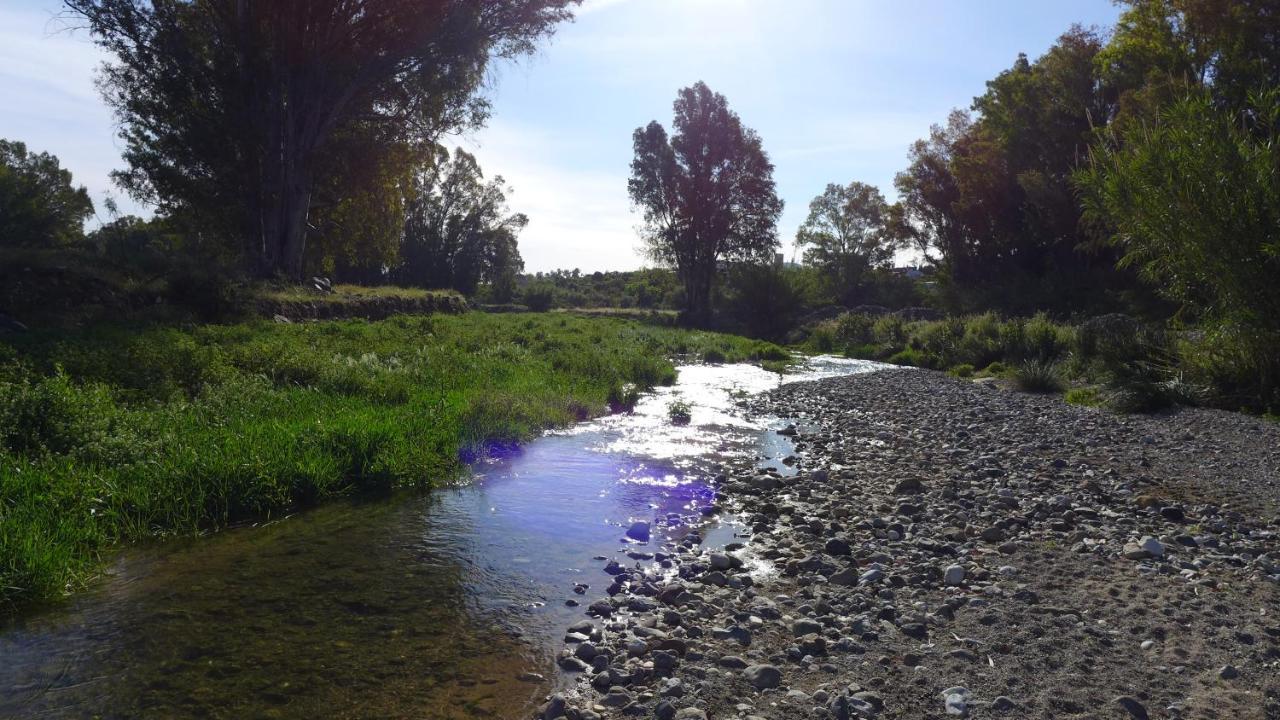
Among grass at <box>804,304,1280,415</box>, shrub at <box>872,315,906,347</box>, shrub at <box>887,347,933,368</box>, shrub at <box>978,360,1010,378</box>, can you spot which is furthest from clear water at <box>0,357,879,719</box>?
shrub at <box>872,315,906,347</box>

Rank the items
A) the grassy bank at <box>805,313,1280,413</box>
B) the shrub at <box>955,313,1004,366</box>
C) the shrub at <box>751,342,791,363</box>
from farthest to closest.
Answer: the shrub at <box>751,342,791,363</box> < the shrub at <box>955,313,1004,366</box> < the grassy bank at <box>805,313,1280,413</box>

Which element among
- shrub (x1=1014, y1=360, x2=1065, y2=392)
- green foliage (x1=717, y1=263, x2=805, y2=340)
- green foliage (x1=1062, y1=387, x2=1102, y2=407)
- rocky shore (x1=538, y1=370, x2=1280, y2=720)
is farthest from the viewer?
green foliage (x1=717, y1=263, x2=805, y2=340)

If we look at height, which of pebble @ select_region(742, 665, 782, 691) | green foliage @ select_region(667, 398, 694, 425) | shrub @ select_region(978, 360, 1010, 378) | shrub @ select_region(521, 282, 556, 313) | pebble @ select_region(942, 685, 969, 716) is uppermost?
shrub @ select_region(521, 282, 556, 313)

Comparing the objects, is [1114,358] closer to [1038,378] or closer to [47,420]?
[1038,378]

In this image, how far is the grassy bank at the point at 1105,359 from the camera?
12391mm

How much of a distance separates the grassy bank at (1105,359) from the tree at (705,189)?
21353 millimetres

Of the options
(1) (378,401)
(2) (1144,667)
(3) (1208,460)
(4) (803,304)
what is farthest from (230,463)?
(4) (803,304)

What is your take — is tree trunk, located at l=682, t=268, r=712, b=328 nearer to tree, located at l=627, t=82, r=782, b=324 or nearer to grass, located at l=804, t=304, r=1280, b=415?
tree, located at l=627, t=82, r=782, b=324

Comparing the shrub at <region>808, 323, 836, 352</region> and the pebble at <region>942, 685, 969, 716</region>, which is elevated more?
the shrub at <region>808, 323, 836, 352</region>

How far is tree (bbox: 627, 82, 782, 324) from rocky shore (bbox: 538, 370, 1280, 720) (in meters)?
42.3

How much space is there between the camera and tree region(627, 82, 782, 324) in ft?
170

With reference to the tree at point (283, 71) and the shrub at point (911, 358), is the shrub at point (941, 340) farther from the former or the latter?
the tree at point (283, 71)

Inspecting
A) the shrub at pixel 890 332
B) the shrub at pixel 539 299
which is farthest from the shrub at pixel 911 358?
the shrub at pixel 539 299

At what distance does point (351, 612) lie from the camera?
4.93 metres
